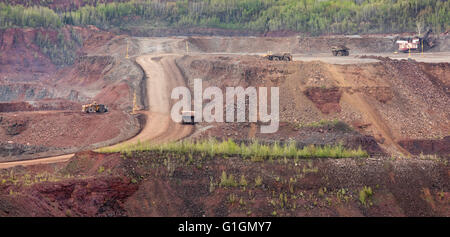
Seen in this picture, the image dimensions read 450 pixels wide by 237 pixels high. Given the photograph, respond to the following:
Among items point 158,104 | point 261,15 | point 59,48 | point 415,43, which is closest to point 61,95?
point 158,104

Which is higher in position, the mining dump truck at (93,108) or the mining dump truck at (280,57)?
the mining dump truck at (280,57)

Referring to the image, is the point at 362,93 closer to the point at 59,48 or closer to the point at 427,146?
the point at 427,146

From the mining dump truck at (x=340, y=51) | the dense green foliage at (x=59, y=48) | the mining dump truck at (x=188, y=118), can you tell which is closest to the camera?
the mining dump truck at (x=188, y=118)

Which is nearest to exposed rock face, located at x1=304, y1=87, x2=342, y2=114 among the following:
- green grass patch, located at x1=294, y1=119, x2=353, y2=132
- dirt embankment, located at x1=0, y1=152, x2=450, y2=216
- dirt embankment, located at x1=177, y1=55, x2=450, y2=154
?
dirt embankment, located at x1=177, y1=55, x2=450, y2=154

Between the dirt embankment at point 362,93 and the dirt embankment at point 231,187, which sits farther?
the dirt embankment at point 362,93

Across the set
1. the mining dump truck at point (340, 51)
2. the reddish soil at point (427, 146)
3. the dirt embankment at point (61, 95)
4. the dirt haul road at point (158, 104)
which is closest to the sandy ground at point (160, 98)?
the dirt haul road at point (158, 104)

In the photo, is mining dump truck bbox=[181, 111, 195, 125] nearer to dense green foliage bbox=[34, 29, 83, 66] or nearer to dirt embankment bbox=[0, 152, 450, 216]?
dirt embankment bbox=[0, 152, 450, 216]

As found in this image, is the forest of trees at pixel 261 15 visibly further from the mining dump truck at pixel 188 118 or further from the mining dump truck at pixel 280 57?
the mining dump truck at pixel 188 118

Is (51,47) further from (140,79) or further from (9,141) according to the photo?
(9,141)
